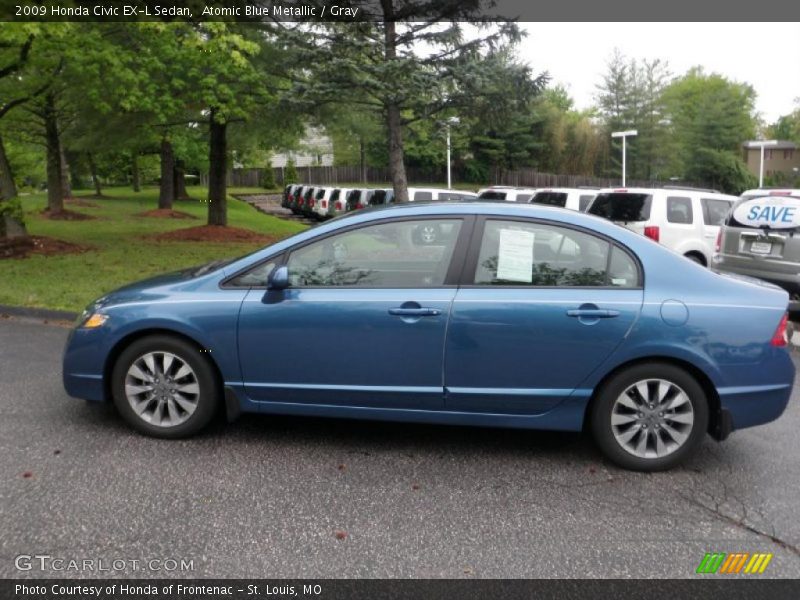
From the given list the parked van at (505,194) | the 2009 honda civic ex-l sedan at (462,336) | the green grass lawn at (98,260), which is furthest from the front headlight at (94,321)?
the parked van at (505,194)

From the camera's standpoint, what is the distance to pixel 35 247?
45.5ft

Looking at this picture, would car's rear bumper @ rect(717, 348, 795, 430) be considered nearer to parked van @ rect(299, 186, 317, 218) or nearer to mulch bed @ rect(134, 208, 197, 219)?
mulch bed @ rect(134, 208, 197, 219)

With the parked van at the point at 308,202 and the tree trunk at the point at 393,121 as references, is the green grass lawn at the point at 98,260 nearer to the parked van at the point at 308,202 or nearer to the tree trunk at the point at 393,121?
the tree trunk at the point at 393,121

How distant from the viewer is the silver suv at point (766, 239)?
8.70 metres

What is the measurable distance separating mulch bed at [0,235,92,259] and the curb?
186 inches

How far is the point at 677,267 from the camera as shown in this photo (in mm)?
4340

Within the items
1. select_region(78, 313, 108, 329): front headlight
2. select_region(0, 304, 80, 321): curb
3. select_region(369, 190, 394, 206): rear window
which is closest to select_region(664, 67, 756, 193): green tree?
select_region(369, 190, 394, 206): rear window

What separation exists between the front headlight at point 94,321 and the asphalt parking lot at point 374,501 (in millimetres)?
726

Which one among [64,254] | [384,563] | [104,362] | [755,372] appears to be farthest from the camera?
[64,254]

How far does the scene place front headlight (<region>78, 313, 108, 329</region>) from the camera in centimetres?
466

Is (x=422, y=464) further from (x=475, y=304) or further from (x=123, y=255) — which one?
(x=123, y=255)

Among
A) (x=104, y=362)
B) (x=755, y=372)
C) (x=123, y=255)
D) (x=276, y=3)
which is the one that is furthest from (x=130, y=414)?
(x=276, y=3)

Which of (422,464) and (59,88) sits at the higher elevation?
(59,88)
